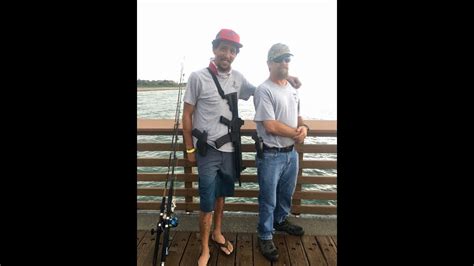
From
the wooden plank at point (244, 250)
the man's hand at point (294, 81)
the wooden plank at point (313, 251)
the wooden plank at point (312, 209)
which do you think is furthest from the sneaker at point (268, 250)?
the man's hand at point (294, 81)

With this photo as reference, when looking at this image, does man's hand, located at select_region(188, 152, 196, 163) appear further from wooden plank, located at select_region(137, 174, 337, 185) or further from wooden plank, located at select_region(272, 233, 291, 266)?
wooden plank, located at select_region(272, 233, 291, 266)

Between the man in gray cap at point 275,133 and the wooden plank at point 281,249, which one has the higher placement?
the man in gray cap at point 275,133

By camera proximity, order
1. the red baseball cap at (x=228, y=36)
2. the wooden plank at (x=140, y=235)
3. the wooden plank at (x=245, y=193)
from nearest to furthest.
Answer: the red baseball cap at (x=228, y=36) < the wooden plank at (x=140, y=235) < the wooden plank at (x=245, y=193)

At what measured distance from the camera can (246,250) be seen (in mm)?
2057

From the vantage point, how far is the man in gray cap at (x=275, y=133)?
1.81m

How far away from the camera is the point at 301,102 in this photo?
2012mm

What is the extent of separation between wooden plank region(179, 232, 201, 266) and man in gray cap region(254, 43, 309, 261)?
1.68 ft

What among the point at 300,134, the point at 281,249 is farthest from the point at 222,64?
the point at 281,249

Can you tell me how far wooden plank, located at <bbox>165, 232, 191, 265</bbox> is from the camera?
1.96 m

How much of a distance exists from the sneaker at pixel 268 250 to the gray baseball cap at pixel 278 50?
140cm

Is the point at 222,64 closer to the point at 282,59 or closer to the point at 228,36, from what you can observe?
the point at 228,36

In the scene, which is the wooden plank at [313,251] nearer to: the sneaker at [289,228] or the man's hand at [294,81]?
the sneaker at [289,228]
